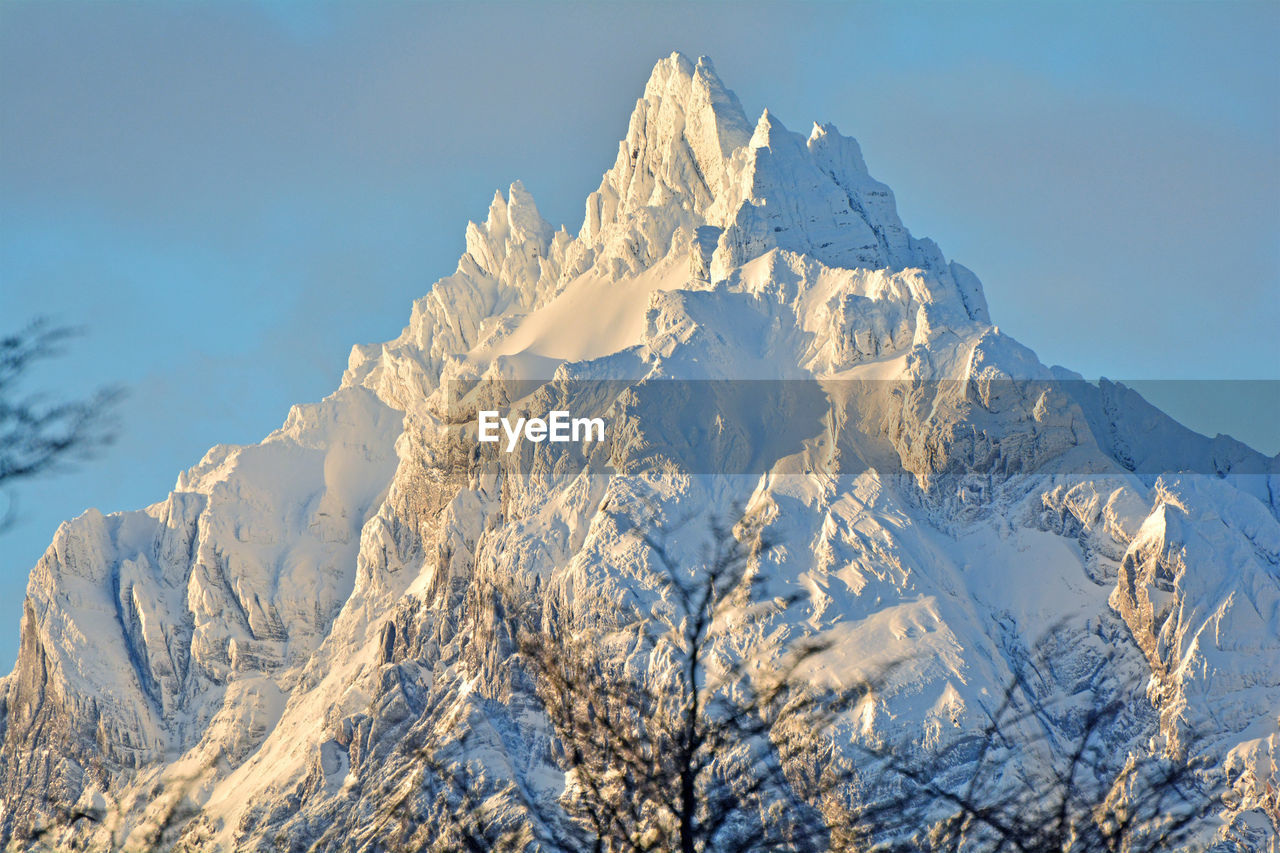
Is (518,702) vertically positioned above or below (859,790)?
above

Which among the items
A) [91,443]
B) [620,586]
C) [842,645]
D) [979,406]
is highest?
[979,406]

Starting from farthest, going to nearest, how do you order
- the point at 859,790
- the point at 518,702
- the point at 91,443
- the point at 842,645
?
the point at 518,702 → the point at 842,645 → the point at 859,790 → the point at 91,443

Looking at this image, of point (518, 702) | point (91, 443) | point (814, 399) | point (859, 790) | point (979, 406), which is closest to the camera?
point (91, 443)

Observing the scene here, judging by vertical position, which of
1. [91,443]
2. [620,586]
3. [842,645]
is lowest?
[91,443]

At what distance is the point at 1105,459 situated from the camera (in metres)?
167

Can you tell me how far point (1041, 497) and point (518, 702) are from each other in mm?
55936

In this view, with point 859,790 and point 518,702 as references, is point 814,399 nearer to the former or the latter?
point 518,702

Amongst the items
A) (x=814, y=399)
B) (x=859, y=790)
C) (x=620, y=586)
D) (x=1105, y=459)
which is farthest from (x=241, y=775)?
(x=1105, y=459)

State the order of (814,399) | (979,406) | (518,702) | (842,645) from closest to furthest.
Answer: (842,645) → (518,702) → (979,406) → (814,399)

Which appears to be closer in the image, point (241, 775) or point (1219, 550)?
point (1219, 550)

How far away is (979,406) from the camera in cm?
16750

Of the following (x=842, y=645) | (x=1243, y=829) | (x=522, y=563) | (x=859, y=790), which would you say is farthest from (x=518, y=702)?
(x=1243, y=829)

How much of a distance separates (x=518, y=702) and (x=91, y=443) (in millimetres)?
135022

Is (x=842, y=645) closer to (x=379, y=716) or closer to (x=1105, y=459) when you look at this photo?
(x=1105, y=459)
